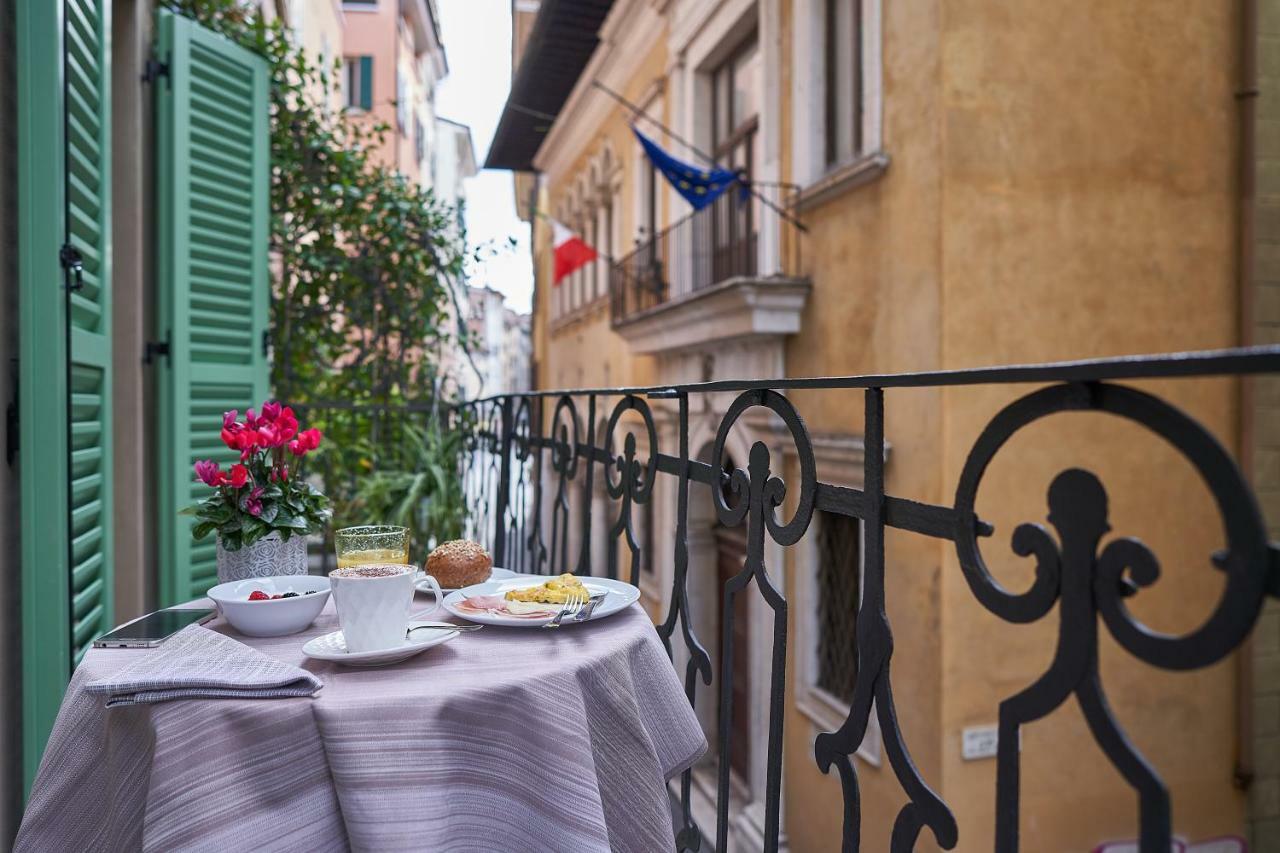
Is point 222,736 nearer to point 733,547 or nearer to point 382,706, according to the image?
point 382,706

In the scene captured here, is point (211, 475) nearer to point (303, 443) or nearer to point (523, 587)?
point (303, 443)

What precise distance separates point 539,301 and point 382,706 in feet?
71.4

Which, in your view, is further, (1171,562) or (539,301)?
(539,301)

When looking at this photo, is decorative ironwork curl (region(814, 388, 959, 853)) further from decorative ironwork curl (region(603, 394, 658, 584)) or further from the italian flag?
the italian flag

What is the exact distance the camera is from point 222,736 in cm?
126

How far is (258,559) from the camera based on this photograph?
6.31 feet

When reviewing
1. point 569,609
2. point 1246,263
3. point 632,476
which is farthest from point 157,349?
point 1246,263

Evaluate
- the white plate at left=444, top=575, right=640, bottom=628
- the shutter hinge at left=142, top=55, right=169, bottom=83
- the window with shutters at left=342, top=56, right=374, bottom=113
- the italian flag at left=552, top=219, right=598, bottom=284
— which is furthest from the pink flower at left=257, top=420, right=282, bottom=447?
the window with shutters at left=342, top=56, right=374, bottom=113

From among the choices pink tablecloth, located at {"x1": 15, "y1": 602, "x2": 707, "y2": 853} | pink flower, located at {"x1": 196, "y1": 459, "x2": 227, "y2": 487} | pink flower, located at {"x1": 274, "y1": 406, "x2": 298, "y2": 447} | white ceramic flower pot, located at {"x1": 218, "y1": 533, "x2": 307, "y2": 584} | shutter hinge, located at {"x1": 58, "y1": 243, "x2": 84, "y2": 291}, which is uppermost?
shutter hinge, located at {"x1": 58, "y1": 243, "x2": 84, "y2": 291}

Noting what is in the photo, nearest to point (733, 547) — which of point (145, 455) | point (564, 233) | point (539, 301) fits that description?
point (564, 233)

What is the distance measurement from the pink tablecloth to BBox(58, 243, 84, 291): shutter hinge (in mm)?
1454

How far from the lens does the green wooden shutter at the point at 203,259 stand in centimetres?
413

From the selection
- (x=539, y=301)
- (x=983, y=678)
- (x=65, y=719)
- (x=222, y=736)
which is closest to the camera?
(x=222, y=736)

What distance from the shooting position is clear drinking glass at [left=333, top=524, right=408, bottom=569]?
1.77 meters
